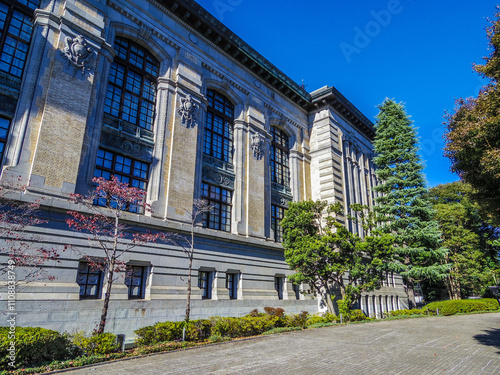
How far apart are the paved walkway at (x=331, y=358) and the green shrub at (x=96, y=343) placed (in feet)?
3.40

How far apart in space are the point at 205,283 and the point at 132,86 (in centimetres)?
1299

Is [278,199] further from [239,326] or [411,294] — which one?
[411,294]

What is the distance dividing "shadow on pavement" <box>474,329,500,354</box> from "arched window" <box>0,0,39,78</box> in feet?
76.0

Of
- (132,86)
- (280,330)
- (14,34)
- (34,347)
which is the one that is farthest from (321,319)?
(14,34)

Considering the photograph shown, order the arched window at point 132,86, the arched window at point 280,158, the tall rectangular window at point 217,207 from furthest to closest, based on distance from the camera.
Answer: the arched window at point 280,158
the tall rectangular window at point 217,207
the arched window at point 132,86

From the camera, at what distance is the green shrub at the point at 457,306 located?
93.1 ft

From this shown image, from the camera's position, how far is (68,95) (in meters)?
14.9

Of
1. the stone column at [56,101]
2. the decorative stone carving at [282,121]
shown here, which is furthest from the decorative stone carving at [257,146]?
the stone column at [56,101]

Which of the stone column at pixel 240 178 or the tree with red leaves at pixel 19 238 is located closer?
the tree with red leaves at pixel 19 238

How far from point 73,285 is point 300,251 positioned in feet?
45.6

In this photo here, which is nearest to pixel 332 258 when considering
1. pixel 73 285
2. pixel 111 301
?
pixel 111 301

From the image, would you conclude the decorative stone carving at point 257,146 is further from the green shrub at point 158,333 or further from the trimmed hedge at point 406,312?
the trimmed hedge at point 406,312

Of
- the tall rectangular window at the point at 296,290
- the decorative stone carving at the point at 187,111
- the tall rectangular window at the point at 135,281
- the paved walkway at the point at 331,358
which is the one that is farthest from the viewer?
the tall rectangular window at the point at 296,290

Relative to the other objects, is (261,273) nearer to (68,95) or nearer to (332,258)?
(332,258)
